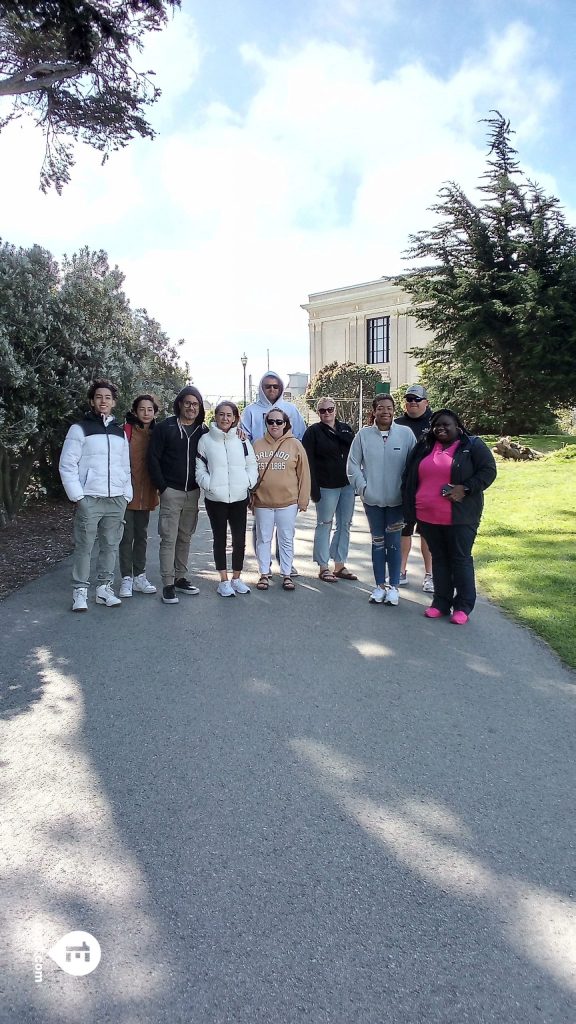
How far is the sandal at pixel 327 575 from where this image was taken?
666 centimetres

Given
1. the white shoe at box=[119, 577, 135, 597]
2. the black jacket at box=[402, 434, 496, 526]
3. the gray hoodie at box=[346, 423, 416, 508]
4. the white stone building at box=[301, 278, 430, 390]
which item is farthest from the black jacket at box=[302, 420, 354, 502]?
the white stone building at box=[301, 278, 430, 390]

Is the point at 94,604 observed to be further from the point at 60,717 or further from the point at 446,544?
the point at 446,544

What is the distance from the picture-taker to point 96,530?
19.0ft

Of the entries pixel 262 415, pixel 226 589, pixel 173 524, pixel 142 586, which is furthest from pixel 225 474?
pixel 142 586

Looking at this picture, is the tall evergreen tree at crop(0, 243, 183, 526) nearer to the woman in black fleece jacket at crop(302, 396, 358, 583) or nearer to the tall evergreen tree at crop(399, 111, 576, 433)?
the woman in black fleece jacket at crop(302, 396, 358, 583)

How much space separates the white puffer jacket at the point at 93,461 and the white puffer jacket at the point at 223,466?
77cm

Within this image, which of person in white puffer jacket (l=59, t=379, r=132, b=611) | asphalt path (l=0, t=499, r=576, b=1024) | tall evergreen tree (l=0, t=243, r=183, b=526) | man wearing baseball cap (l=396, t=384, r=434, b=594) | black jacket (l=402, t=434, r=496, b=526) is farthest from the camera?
tall evergreen tree (l=0, t=243, r=183, b=526)

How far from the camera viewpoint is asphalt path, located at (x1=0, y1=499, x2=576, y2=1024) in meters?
1.91

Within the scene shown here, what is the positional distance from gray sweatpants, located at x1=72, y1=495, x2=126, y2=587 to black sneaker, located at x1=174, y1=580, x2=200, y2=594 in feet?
2.31

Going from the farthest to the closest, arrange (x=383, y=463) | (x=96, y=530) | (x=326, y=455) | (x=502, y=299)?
(x=502, y=299) → (x=326, y=455) → (x=383, y=463) → (x=96, y=530)

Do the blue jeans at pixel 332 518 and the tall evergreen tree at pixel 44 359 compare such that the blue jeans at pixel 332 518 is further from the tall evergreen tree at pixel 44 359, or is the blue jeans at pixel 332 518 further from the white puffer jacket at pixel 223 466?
the tall evergreen tree at pixel 44 359

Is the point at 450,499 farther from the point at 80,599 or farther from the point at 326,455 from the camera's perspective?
the point at 80,599

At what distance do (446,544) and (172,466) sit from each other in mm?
2631

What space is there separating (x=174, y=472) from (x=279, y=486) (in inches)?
40.5
